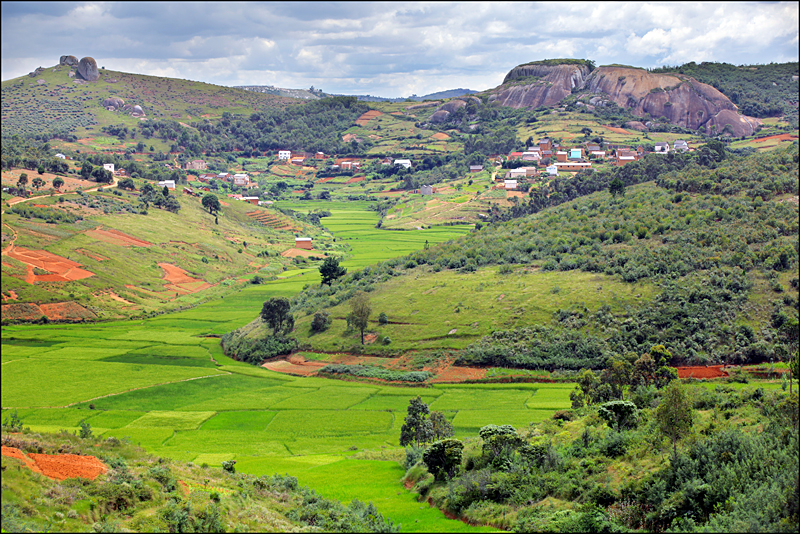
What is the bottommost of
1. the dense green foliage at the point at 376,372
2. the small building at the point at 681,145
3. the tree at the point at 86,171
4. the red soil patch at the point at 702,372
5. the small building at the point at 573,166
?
the dense green foliage at the point at 376,372

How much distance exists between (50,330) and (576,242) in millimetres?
68596

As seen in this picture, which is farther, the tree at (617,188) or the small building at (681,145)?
the small building at (681,145)

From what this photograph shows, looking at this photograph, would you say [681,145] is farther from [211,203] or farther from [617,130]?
[211,203]

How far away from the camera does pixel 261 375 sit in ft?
203

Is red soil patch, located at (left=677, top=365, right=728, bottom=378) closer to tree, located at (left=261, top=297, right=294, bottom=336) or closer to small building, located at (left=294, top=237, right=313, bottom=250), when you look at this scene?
tree, located at (left=261, top=297, right=294, bottom=336)

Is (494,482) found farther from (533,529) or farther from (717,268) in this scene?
(717,268)

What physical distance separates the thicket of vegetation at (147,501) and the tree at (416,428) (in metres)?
13.6

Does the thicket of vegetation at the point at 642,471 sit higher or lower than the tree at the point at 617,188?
lower

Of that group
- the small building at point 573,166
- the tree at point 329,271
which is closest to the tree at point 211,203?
the tree at point 329,271

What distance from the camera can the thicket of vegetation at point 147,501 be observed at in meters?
17.9

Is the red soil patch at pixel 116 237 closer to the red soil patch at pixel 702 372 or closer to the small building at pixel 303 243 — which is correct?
the small building at pixel 303 243

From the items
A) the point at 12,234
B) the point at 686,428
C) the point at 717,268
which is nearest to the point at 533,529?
the point at 686,428


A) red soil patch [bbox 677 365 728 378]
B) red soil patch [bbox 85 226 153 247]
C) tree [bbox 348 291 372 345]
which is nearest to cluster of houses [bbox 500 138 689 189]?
red soil patch [bbox 85 226 153 247]

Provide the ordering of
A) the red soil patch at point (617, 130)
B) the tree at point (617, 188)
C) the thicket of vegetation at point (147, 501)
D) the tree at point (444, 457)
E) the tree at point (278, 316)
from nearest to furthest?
the thicket of vegetation at point (147, 501) < the tree at point (444, 457) < the tree at point (278, 316) < the tree at point (617, 188) < the red soil patch at point (617, 130)
